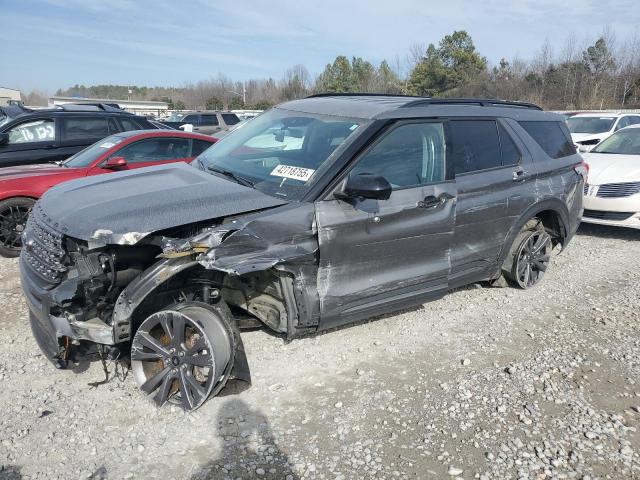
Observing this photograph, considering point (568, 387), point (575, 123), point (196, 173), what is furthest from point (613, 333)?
point (575, 123)

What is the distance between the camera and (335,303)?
3.53 metres

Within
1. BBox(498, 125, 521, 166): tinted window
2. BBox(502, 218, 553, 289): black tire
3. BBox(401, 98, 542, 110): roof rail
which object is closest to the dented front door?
BBox(401, 98, 542, 110): roof rail

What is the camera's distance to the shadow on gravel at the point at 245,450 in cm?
267

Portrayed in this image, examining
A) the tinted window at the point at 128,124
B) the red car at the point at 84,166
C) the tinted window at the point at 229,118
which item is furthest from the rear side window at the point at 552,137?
the tinted window at the point at 229,118

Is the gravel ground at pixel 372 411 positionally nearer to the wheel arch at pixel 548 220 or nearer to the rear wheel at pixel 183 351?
the rear wheel at pixel 183 351

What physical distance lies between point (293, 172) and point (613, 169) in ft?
20.4

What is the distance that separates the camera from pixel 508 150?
15.4ft

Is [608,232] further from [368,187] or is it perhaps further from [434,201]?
[368,187]

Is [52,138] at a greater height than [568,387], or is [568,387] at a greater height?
[52,138]

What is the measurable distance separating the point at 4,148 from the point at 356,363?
7137 mm

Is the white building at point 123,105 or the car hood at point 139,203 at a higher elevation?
the white building at point 123,105

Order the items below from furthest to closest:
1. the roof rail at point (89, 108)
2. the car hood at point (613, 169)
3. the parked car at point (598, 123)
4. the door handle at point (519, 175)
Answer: the parked car at point (598, 123) < the roof rail at point (89, 108) < the car hood at point (613, 169) < the door handle at point (519, 175)

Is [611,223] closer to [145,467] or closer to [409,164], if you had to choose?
[409,164]

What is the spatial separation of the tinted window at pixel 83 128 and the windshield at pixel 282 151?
503 cm
